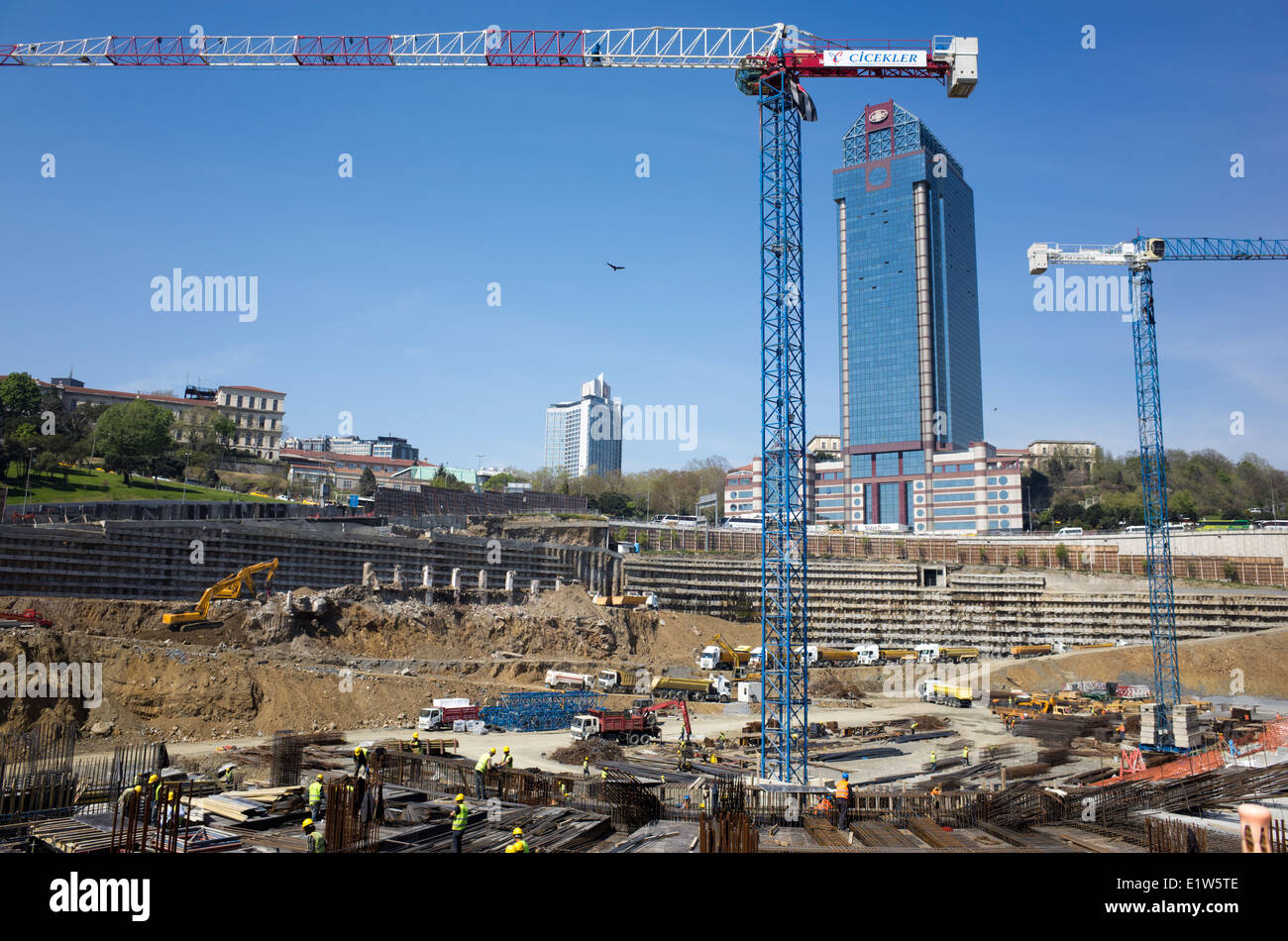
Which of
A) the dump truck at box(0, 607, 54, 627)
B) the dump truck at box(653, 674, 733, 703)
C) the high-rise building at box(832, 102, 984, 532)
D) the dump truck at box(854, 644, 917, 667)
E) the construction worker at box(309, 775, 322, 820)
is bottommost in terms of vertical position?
the dump truck at box(854, 644, 917, 667)

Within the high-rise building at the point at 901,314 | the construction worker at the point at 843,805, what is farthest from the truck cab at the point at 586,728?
the high-rise building at the point at 901,314

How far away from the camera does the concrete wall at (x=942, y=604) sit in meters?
59.7

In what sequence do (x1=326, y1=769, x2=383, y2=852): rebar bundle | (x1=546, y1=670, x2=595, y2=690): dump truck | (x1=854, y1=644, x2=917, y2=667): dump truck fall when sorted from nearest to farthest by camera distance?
(x1=326, y1=769, x2=383, y2=852): rebar bundle → (x1=546, y1=670, x2=595, y2=690): dump truck → (x1=854, y1=644, x2=917, y2=667): dump truck

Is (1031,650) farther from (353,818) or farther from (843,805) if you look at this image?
(353,818)

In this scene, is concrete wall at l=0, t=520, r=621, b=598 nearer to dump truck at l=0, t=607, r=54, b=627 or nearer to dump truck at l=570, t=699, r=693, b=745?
dump truck at l=0, t=607, r=54, b=627

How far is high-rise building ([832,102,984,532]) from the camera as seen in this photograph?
116 metres

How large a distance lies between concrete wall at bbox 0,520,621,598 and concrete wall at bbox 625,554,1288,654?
45.3ft

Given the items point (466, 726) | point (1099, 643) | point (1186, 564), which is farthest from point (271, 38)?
point (1186, 564)

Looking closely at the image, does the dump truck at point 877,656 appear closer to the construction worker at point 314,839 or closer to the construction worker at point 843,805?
the construction worker at point 843,805

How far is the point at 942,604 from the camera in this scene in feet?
222

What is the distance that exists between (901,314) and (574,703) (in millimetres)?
98288

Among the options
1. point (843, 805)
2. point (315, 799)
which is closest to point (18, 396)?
point (315, 799)

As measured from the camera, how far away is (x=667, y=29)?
3609cm

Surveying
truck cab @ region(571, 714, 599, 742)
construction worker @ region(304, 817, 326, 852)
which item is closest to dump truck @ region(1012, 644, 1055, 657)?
truck cab @ region(571, 714, 599, 742)
